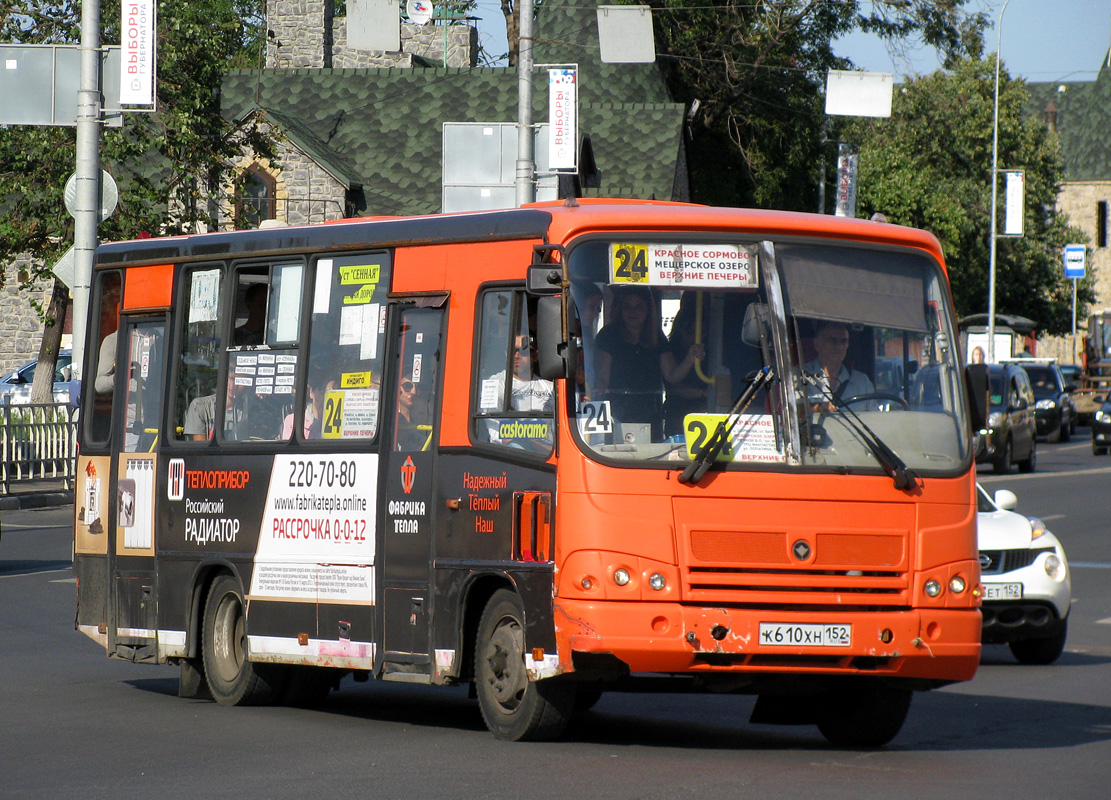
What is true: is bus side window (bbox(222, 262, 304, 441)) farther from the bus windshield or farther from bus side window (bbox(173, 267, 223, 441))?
the bus windshield

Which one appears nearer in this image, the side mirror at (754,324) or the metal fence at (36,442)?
the side mirror at (754,324)

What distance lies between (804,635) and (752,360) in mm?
1325

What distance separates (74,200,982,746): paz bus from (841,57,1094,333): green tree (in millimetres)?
65059

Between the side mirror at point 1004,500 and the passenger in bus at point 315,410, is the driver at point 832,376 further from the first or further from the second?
the side mirror at point 1004,500

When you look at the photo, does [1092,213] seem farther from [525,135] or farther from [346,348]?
[346,348]

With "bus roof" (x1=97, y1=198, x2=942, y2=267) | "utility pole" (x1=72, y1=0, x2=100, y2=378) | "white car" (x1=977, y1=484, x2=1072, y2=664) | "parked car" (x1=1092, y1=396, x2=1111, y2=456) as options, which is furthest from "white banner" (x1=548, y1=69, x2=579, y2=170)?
"parked car" (x1=1092, y1=396, x2=1111, y2=456)

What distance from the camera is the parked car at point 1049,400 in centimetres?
5162

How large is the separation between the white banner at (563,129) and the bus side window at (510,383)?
19548mm

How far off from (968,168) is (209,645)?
7247 centimetres

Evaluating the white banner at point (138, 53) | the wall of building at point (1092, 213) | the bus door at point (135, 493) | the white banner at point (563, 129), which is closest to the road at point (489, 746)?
the bus door at point (135, 493)

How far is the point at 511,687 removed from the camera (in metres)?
9.30

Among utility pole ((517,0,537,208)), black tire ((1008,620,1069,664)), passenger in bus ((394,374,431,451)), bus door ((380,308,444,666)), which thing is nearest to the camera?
bus door ((380,308,444,666))

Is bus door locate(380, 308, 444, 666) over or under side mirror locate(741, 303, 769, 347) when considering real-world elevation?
under

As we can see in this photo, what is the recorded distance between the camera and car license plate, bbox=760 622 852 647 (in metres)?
8.76
